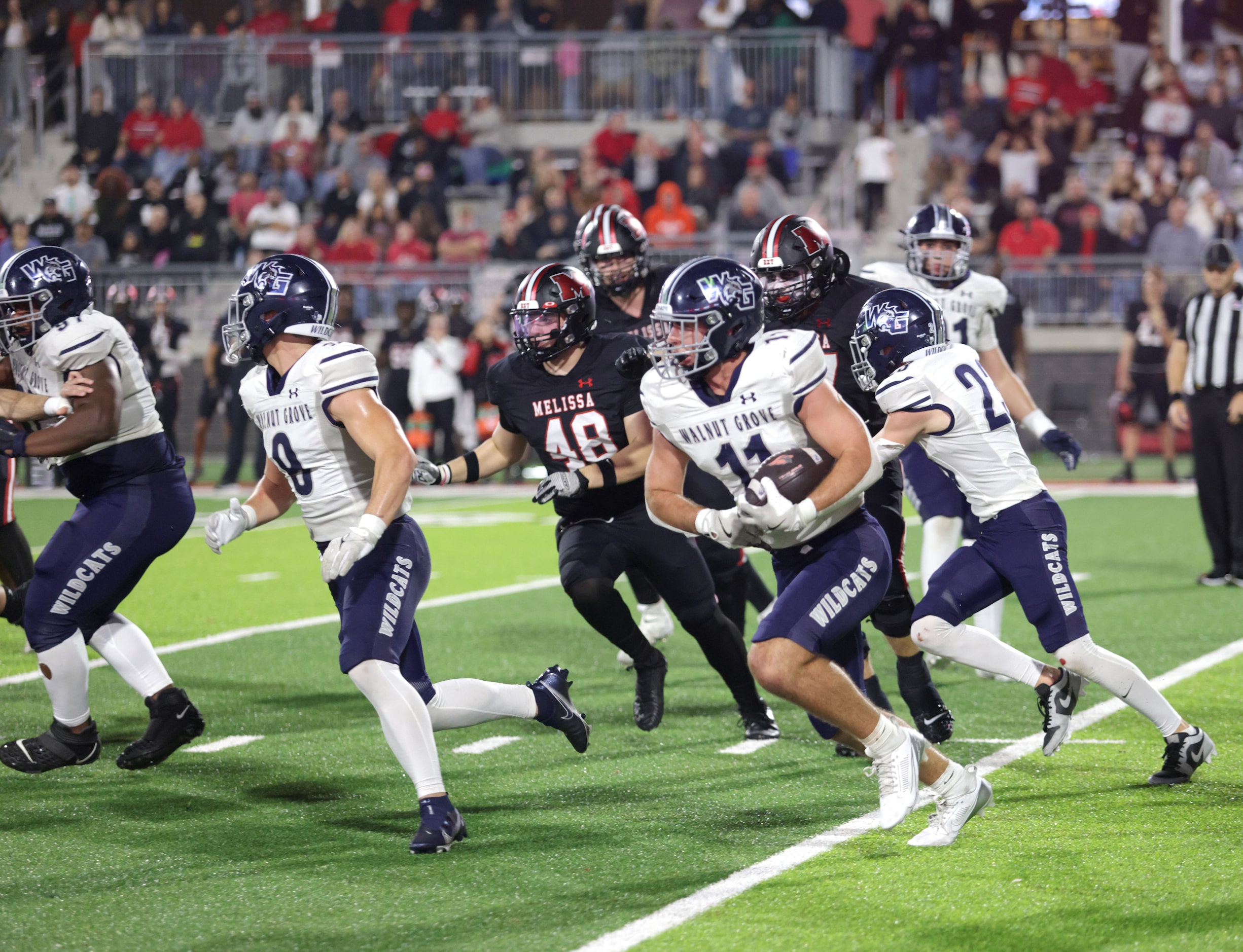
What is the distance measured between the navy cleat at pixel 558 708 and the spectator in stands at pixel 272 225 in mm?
13567

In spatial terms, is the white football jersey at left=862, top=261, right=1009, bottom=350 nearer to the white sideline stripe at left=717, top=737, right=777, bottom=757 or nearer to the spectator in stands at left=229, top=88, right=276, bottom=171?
the white sideline stripe at left=717, top=737, right=777, bottom=757

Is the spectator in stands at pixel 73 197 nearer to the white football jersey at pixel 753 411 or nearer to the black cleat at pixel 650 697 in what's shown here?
the black cleat at pixel 650 697

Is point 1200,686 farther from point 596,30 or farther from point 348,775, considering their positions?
point 596,30

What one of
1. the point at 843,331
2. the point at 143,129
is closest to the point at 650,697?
the point at 843,331

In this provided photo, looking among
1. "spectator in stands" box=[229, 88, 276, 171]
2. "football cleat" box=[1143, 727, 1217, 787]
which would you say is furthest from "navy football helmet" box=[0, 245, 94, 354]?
"spectator in stands" box=[229, 88, 276, 171]

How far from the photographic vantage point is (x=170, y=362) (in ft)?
52.0

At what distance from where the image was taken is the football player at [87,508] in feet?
16.4

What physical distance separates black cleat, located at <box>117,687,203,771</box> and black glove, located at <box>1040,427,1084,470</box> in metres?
3.17

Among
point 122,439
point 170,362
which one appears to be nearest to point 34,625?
point 122,439

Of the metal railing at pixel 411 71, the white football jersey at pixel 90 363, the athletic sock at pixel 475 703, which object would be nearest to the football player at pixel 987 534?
the athletic sock at pixel 475 703

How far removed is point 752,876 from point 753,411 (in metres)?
1.24

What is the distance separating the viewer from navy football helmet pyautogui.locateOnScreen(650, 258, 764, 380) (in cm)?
424

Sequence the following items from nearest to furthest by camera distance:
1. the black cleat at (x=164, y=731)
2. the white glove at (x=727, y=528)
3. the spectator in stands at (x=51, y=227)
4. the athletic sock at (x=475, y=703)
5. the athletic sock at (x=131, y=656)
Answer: the white glove at (x=727, y=528) → the athletic sock at (x=475, y=703) → the black cleat at (x=164, y=731) → the athletic sock at (x=131, y=656) → the spectator in stands at (x=51, y=227)

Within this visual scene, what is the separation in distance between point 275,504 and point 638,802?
1.45m
